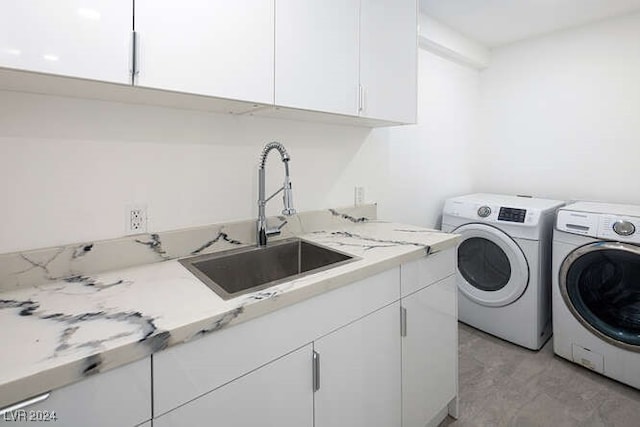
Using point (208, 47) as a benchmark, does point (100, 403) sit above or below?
below

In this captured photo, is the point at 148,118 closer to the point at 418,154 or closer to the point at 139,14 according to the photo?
the point at 139,14

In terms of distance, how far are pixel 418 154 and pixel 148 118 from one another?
6.19ft

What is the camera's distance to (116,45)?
34.5 inches

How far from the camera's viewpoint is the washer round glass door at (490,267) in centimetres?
222

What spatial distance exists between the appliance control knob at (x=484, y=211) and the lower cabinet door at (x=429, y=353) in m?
0.98

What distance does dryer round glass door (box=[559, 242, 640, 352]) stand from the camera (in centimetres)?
182

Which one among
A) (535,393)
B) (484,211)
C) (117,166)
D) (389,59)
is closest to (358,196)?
(389,59)

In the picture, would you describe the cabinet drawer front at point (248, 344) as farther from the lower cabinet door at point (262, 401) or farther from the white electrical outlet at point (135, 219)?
the white electrical outlet at point (135, 219)

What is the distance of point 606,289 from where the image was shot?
1.96 m

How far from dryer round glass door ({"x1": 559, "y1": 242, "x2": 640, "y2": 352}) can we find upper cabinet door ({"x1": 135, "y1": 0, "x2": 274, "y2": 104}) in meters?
2.02

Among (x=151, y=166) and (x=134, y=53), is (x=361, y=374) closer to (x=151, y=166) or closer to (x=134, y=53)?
(x=151, y=166)

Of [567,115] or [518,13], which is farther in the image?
[567,115]

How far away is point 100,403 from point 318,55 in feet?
4.26

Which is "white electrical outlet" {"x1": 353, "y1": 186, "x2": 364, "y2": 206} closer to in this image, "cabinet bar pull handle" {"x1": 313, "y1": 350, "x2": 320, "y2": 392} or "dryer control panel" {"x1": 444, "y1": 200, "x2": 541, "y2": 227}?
"dryer control panel" {"x1": 444, "y1": 200, "x2": 541, "y2": 227}
